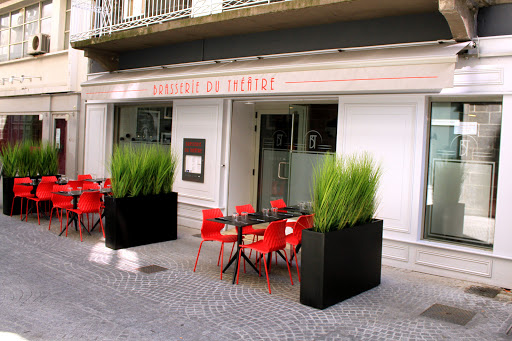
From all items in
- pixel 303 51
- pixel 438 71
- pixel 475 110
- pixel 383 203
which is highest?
pixel 303 51

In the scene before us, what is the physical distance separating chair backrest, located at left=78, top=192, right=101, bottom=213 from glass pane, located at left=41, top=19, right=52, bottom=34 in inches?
368

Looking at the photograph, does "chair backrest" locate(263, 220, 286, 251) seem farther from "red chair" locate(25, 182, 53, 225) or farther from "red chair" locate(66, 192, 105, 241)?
"red chair" locate(25, 182, 53, 225)

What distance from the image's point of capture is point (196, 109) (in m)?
10.7

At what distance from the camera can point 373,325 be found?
5.09 metres

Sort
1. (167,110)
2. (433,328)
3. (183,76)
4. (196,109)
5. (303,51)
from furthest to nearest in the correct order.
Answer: (167,110), (196,109), (183,76), (303,51), (433,328)

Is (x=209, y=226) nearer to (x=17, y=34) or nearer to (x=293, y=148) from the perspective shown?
(x=293, y=148)

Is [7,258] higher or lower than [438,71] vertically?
lower

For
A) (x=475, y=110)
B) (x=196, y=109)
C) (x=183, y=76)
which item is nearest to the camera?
(x=475, y=110)

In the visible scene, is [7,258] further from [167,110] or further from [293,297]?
[167,110]

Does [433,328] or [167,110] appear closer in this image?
[433,328]

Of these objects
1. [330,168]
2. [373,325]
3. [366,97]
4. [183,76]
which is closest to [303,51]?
[366,97]

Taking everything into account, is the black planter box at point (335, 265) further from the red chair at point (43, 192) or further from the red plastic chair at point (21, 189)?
the red plastic chair at point (21, 189)

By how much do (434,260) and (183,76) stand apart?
6.00 m

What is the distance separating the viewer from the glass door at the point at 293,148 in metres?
9.08
